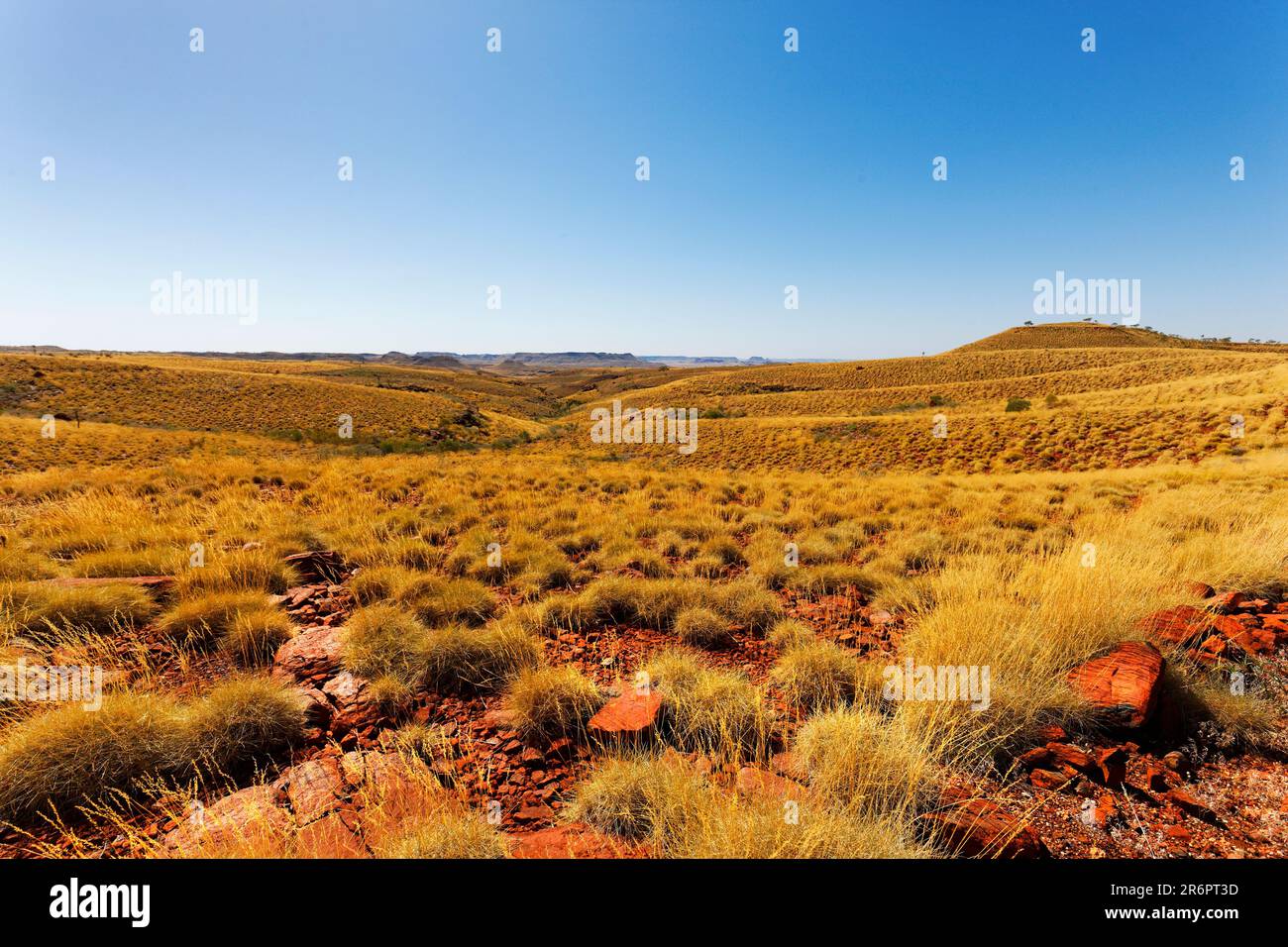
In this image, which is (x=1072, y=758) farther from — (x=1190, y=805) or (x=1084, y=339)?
(x=1084, y=339)

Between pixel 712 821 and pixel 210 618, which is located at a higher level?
pixel 210 618

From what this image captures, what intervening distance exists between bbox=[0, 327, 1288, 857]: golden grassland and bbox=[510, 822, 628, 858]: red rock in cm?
8

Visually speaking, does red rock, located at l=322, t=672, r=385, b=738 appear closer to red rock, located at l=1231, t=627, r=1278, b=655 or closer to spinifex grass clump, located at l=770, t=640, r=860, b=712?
spinifex grass clump, located at l=770, t=640, r=860, b=712

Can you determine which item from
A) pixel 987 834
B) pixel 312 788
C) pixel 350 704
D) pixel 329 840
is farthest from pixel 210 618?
pixel 987 834

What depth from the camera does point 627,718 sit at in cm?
291

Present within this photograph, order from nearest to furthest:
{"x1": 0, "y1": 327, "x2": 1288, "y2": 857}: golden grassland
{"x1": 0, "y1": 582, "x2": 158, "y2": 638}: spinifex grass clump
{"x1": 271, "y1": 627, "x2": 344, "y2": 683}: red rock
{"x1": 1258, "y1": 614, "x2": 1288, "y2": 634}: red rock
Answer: {"x1": 0, "y1": 327, "x2": 1288, "y2": 857}: golden grassland, {"x1": 271, "y1": 627, "x2": 344, "y2": 683}: red rock, {"x1": 1258, "y1": 614, "x2": 1288, "y2": 634}: red rock, {"x1": 0, "y1": 582, "x2": 158, "y2": 638}: spinifex grass clump

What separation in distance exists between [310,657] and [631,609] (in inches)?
108

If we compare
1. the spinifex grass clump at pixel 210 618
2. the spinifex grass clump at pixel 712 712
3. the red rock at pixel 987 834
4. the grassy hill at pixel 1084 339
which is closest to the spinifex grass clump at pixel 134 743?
the spinifex grass clump at pixel 210 618

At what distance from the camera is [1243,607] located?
389 centimetres

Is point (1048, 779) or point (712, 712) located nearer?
point (1048, 779)

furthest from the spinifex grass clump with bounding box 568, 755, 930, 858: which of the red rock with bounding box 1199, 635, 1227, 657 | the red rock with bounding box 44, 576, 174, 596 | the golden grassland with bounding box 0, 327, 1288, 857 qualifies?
the red rock with bounding box 44, 576, 174, 596

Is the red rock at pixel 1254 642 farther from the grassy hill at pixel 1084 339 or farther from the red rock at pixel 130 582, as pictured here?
the grassy hill at pixel 1084 339

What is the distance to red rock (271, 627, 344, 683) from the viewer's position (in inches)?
137

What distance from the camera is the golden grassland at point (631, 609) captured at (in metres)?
2.25
